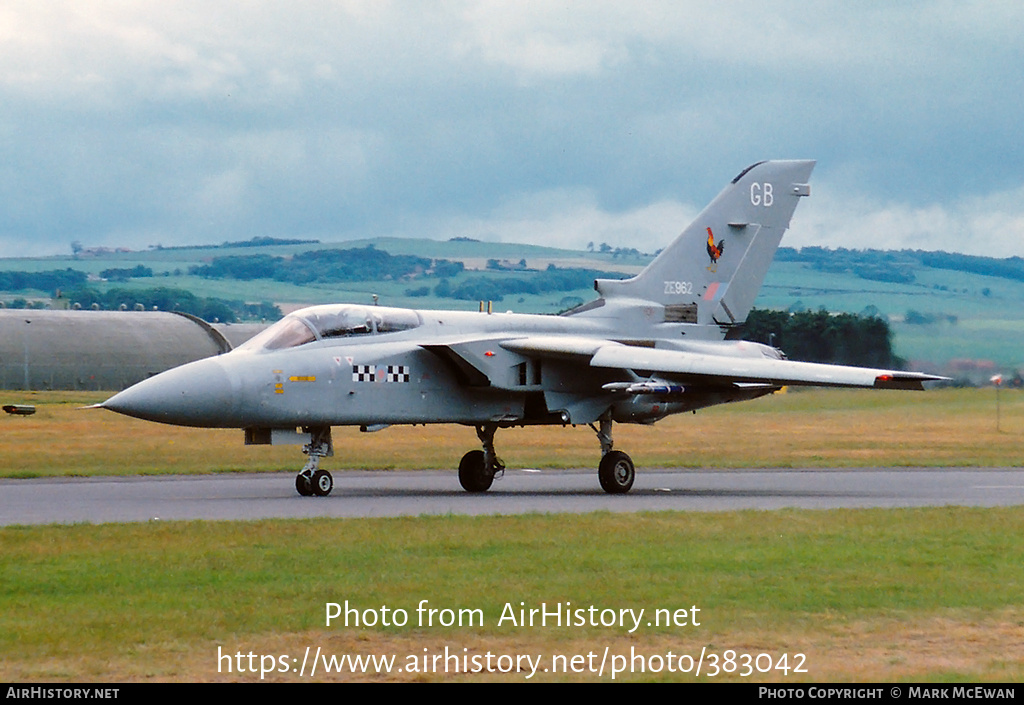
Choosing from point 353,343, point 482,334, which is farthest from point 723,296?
point 353,343

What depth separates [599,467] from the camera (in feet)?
67.8

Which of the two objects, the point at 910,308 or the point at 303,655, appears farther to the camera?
the point at 910,308

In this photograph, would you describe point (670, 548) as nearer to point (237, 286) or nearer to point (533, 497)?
point (533, 497)

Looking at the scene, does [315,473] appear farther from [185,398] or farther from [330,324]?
[185,398]

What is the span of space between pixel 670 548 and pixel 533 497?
658 centimetres

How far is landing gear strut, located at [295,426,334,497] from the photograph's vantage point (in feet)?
61.8

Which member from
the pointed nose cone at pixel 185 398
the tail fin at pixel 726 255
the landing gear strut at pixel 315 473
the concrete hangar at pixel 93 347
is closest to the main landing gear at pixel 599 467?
the landing gear strut at pixel 315 473

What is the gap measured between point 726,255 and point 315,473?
783 cm

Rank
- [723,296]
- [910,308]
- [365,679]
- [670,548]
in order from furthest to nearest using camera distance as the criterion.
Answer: [910,308] → [723,296] → [670,548] → [365,679]

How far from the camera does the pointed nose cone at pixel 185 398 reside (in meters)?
17.3

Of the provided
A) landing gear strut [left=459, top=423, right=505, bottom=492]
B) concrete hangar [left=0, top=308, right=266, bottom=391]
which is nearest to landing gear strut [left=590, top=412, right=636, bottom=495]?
landing gear strut [left=459, top=423, right=505, bottom=492]

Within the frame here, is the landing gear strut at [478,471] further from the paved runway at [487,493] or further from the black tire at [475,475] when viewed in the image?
the paved runway at [487,493]

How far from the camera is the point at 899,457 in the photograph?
28.5m

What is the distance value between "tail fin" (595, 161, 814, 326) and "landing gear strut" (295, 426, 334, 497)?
565cm
